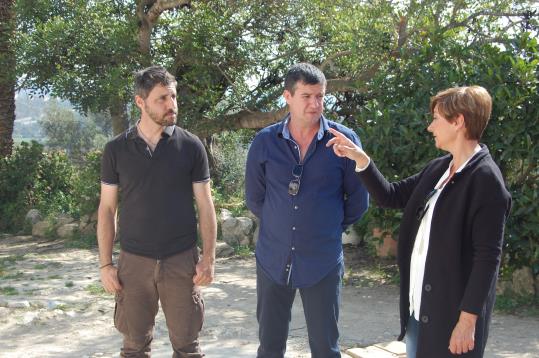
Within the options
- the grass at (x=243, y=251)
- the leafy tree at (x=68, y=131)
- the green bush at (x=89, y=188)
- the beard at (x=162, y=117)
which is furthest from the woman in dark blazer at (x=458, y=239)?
the leafy tree at (x=68, y=131)

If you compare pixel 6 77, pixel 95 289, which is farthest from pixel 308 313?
pixel 6 77

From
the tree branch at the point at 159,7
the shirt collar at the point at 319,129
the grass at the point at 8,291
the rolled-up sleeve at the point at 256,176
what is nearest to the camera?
the shirt collar at the point at 319,129

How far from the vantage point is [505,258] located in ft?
21.5

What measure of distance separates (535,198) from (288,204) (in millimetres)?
3650

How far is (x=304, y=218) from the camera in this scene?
3412 millimetres

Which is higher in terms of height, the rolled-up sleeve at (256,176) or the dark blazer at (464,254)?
the rolled-up sleeve at (256,176)

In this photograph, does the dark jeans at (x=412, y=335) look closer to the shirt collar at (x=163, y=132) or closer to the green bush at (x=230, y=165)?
the shirt collar at (x=163, y=132)

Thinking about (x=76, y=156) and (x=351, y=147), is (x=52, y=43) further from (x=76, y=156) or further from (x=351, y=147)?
(x=76, y=156)

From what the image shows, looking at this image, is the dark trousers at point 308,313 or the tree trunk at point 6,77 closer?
the dark trousers at point 308,313

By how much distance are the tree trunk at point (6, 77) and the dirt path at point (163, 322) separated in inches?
208

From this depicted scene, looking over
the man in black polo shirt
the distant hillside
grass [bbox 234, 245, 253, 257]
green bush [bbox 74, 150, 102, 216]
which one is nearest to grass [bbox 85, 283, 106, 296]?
grass [bbox 234, 245, 253, 257]

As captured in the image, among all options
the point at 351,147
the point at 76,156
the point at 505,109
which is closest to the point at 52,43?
the point at 505,109

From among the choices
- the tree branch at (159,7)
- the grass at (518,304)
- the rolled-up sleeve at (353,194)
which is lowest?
the grass at (518,304)

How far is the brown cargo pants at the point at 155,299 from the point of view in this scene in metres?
3.67
